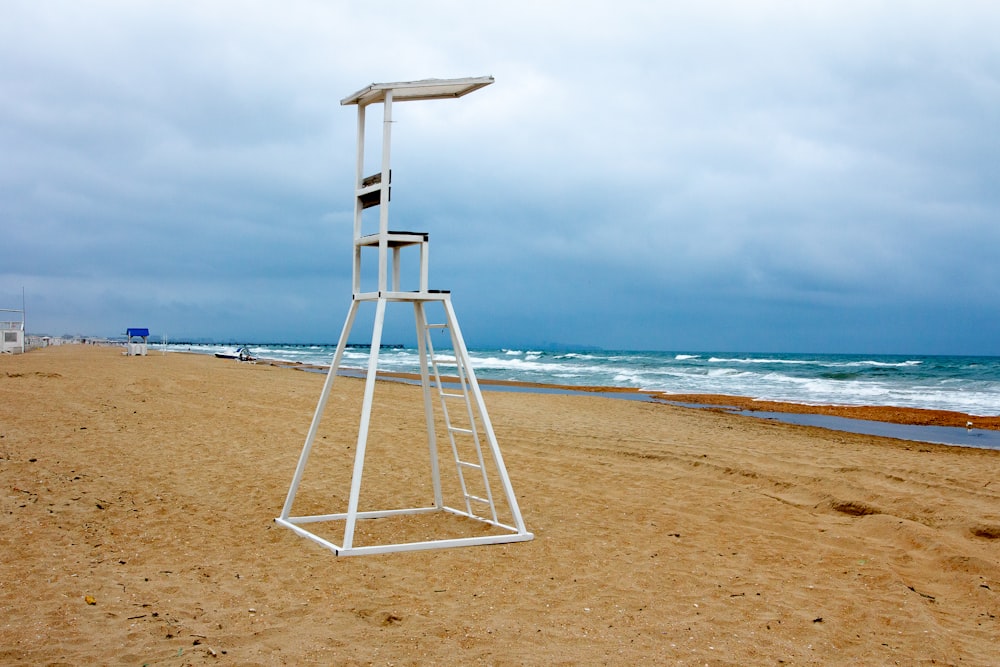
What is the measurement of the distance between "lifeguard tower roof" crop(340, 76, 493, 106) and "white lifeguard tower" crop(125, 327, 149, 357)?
41396mm

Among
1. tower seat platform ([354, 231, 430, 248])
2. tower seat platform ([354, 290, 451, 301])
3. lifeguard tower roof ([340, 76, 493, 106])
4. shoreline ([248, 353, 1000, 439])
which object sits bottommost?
shoreline ([248, 353, 1000, 439])

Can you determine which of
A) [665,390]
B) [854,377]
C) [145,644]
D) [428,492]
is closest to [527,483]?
[428,492]

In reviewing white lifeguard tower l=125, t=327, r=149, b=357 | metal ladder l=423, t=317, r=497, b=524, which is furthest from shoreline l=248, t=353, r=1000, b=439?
white lifeguard tower l=125, t=327, r=149, b=357

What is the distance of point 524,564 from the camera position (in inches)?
234

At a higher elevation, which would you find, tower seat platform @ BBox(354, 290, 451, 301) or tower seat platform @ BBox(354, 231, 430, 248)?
tower seat platform @ BBox(354, 231, 430, 248)

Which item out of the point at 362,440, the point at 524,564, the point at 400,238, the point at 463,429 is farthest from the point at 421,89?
the point at 524,564

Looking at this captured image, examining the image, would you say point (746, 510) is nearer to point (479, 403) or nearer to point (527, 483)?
point (527, 483)

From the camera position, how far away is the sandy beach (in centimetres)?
441

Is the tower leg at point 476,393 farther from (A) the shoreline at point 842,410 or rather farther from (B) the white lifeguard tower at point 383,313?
(A) the shoreline at point 842,410

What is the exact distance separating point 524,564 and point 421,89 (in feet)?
A: 12.8

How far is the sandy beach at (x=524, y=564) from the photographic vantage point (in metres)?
4.41

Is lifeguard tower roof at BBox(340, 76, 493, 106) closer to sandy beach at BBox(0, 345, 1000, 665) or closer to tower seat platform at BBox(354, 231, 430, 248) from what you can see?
tower seat platform at BBox(354, 231, 430, 248)

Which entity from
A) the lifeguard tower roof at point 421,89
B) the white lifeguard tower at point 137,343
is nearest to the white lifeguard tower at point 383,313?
the lifeguard tower roof at point 421,89

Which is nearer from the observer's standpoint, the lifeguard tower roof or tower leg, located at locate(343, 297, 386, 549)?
tower leg, located at locate(343, 297, 386, 549)
